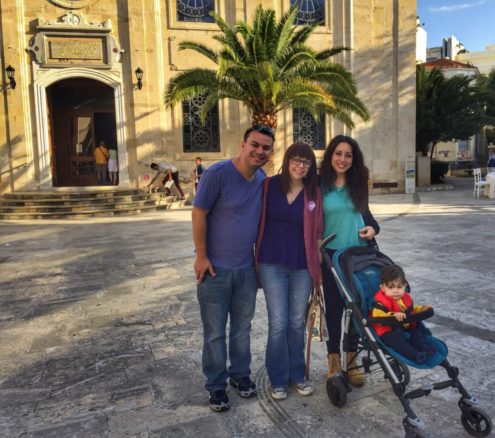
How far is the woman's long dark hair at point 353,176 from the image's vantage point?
3.16 meters

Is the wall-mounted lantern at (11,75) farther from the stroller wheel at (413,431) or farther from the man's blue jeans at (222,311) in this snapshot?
the stroller wheel at (413,431)

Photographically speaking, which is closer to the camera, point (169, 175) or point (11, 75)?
point (11, 75)

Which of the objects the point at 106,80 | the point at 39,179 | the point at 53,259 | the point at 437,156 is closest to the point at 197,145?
the point at 106,80

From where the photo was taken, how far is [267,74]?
12250mm

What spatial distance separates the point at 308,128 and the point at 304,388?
652 inches

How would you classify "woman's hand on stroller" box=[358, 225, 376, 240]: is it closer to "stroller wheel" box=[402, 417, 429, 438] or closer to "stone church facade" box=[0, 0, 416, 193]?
"stroller wheel" box=[402, 417, 429, 438]

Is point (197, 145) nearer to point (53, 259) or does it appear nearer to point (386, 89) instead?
point (386, 89)

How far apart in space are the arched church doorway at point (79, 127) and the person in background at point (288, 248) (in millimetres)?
16900

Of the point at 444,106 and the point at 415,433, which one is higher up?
the point at 444,106

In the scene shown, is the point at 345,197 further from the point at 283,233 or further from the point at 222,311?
the point at 222,311

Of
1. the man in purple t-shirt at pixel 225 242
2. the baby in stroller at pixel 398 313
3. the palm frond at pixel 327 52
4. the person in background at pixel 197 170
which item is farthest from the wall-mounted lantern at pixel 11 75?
the baby in stroller at pixel 398 313

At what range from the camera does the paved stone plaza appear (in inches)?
113

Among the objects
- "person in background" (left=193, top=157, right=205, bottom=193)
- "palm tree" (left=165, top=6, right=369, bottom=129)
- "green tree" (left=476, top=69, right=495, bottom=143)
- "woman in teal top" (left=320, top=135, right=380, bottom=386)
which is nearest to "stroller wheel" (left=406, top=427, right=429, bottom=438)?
"woman in teal top" (left=320, top=135, right=380, bottom=386)

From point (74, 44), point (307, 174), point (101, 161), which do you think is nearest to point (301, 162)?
point (307, 174)
